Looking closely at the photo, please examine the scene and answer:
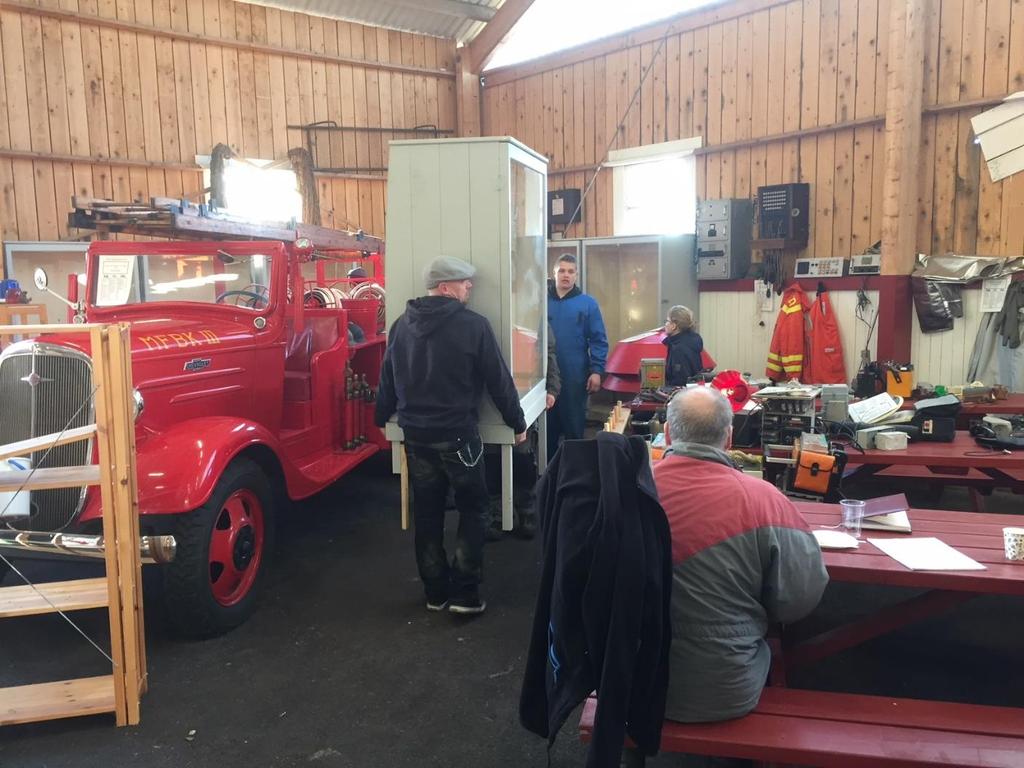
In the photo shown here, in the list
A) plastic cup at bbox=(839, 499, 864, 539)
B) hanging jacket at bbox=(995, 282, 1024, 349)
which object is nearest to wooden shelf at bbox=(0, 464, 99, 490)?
plastic cup at bbox=(839, 499, 864, 539)

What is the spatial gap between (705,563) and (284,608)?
261 cm

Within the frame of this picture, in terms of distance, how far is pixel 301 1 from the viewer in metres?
9.70

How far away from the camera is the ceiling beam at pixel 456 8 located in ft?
32.1

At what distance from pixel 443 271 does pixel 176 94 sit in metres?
7.44

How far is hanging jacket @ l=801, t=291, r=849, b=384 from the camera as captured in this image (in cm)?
764

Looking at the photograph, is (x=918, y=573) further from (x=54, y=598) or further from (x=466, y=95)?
(x=466, y=95)

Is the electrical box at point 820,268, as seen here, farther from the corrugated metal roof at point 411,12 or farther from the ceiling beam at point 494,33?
the corrugated metal roof at point 411,12

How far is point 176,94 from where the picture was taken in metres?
9.28

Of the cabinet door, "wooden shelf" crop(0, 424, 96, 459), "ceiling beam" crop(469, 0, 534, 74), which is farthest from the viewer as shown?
"ceiling beam" crop(469, 0, 534, 74)

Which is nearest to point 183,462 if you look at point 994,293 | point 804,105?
point 994,293

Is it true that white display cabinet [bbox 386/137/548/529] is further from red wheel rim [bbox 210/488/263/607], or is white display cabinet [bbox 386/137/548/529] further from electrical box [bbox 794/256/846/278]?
electrical box [bbox 794/256/846/278]

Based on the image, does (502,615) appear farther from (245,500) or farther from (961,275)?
(961,275)

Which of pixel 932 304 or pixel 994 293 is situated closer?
pixel 994 293

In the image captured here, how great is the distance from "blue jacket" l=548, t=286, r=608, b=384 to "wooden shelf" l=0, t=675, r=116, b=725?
10.6ft
